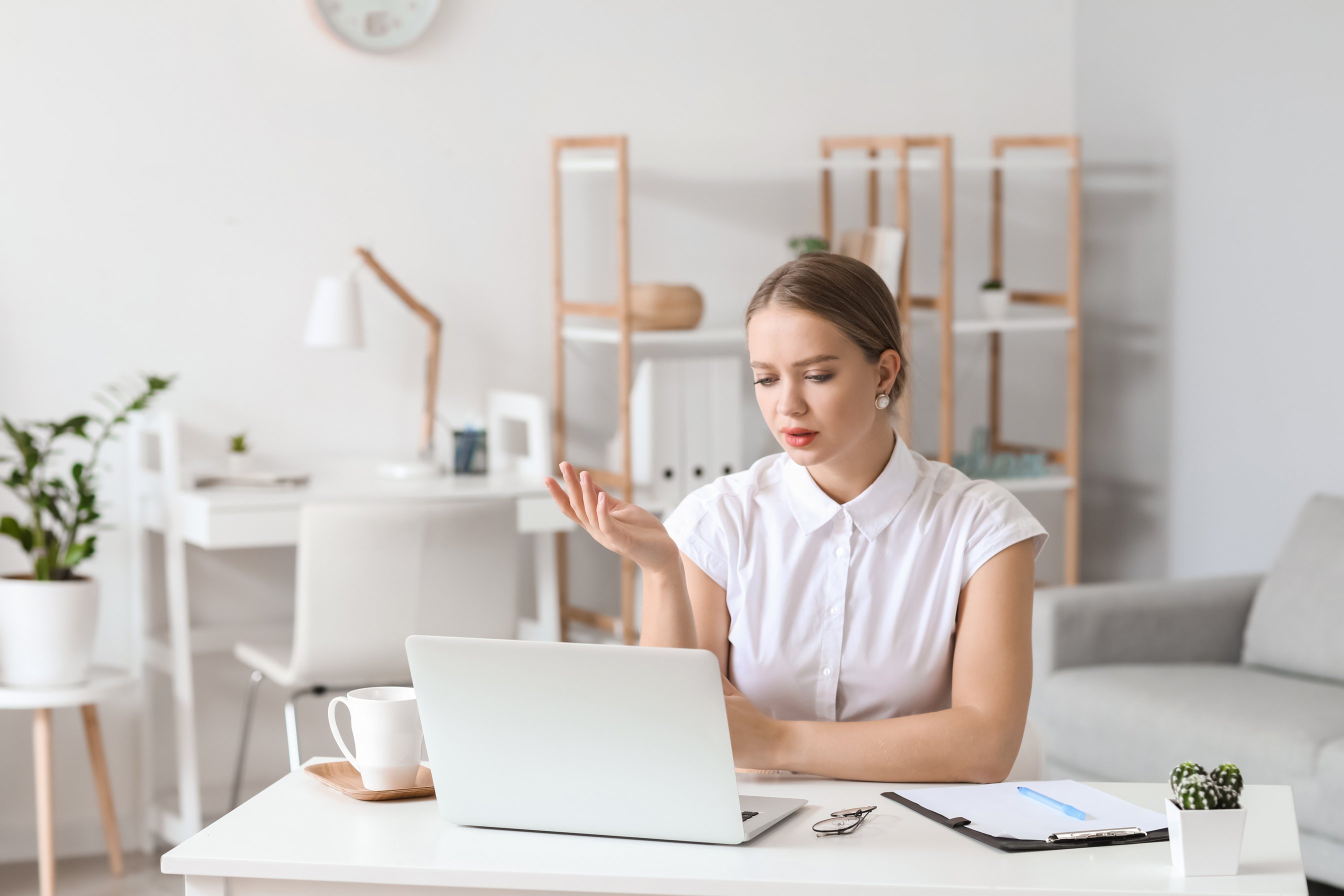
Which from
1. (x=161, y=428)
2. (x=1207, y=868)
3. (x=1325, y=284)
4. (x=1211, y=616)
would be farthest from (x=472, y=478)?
(x=1207, y=868)

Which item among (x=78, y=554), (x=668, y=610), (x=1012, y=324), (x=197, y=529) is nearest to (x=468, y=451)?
(x=197, y=529)

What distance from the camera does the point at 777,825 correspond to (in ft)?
4.09

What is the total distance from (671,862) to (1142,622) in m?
2.22

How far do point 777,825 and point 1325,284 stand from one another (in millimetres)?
2542

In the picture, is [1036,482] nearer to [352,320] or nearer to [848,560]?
[352,320]

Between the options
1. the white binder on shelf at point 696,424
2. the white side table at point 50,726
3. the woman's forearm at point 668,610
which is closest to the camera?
the woman's forearm at point 668,610

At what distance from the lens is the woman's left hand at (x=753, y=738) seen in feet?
4.59

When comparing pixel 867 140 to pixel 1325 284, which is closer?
pixel 1325 284

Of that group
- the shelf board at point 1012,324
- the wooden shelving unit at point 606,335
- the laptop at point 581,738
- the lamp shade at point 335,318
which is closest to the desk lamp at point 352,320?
the lamp shade at point 335,318

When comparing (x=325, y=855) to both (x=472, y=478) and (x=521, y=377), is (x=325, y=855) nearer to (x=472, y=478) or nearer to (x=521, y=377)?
(x=472, y=478)

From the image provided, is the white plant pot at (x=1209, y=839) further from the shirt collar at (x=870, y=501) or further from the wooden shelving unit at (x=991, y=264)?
the wooden shelving unit at (x=991, y=264)

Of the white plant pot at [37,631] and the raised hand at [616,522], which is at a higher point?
the raised hand at [616,522]

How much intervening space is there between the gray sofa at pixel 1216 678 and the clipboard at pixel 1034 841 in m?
1.39

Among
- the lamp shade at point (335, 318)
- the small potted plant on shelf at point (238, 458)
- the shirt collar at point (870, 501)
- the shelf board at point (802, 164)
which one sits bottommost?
the small potted plant on shelf at point (238, 458)
